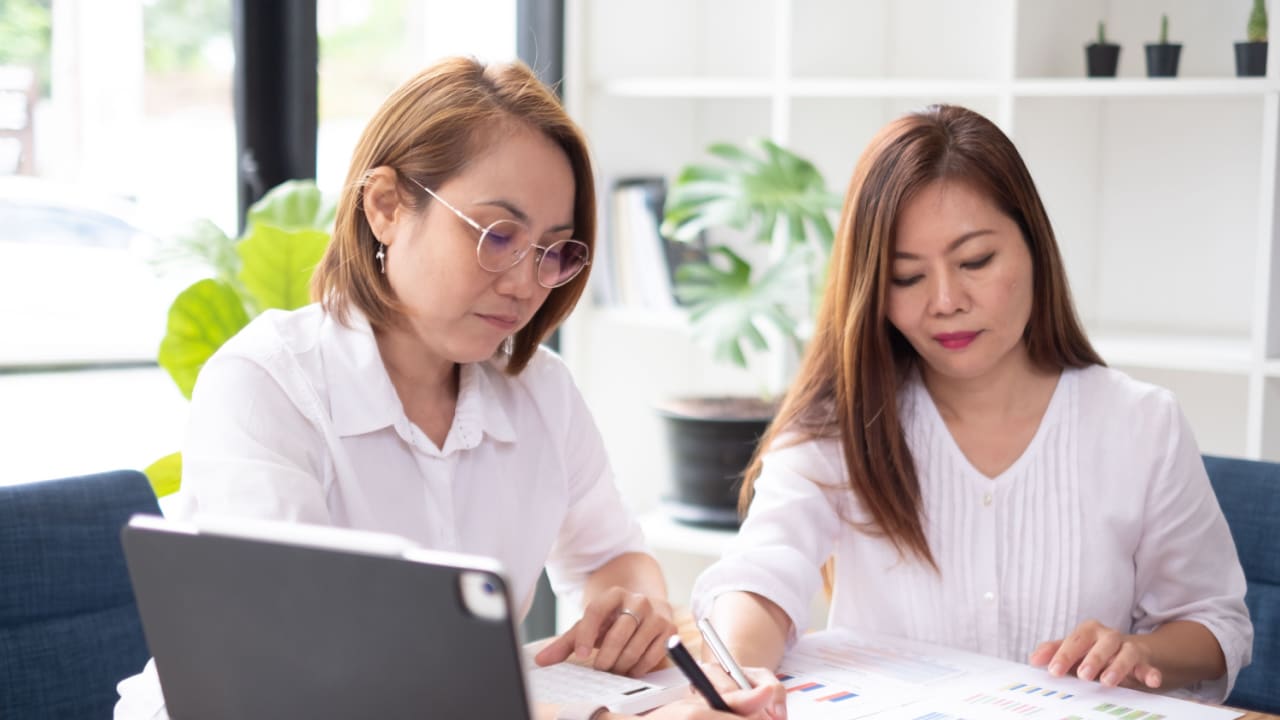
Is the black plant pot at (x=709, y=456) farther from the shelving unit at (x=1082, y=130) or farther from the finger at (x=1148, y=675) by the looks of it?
the finger at (x=1148, y=675)

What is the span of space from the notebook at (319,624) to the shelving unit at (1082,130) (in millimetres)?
1781

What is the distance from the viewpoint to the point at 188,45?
2.79m

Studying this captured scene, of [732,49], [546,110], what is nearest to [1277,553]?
[546,110]

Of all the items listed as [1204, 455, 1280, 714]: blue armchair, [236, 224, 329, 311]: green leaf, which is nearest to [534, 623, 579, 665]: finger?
[1204, 455, 1280, 714]: blue armchair

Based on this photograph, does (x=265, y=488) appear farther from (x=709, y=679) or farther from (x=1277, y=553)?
(x=1277, y=553)

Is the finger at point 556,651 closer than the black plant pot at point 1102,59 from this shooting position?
Yes

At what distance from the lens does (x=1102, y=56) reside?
7.98 feet

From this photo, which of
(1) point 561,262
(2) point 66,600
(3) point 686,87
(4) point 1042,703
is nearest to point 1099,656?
(4) point 1042,703

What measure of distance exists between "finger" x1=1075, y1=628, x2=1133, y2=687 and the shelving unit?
95 centimetres

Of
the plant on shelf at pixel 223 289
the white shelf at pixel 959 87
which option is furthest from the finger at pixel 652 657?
the white shelf at pixel 959 87

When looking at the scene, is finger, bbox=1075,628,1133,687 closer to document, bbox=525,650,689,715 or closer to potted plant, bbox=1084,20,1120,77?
document, bbox=525,650,689,715

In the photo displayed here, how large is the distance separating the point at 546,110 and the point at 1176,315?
162 cm

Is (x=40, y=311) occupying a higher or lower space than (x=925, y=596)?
higher

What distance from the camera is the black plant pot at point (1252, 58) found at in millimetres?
2254
